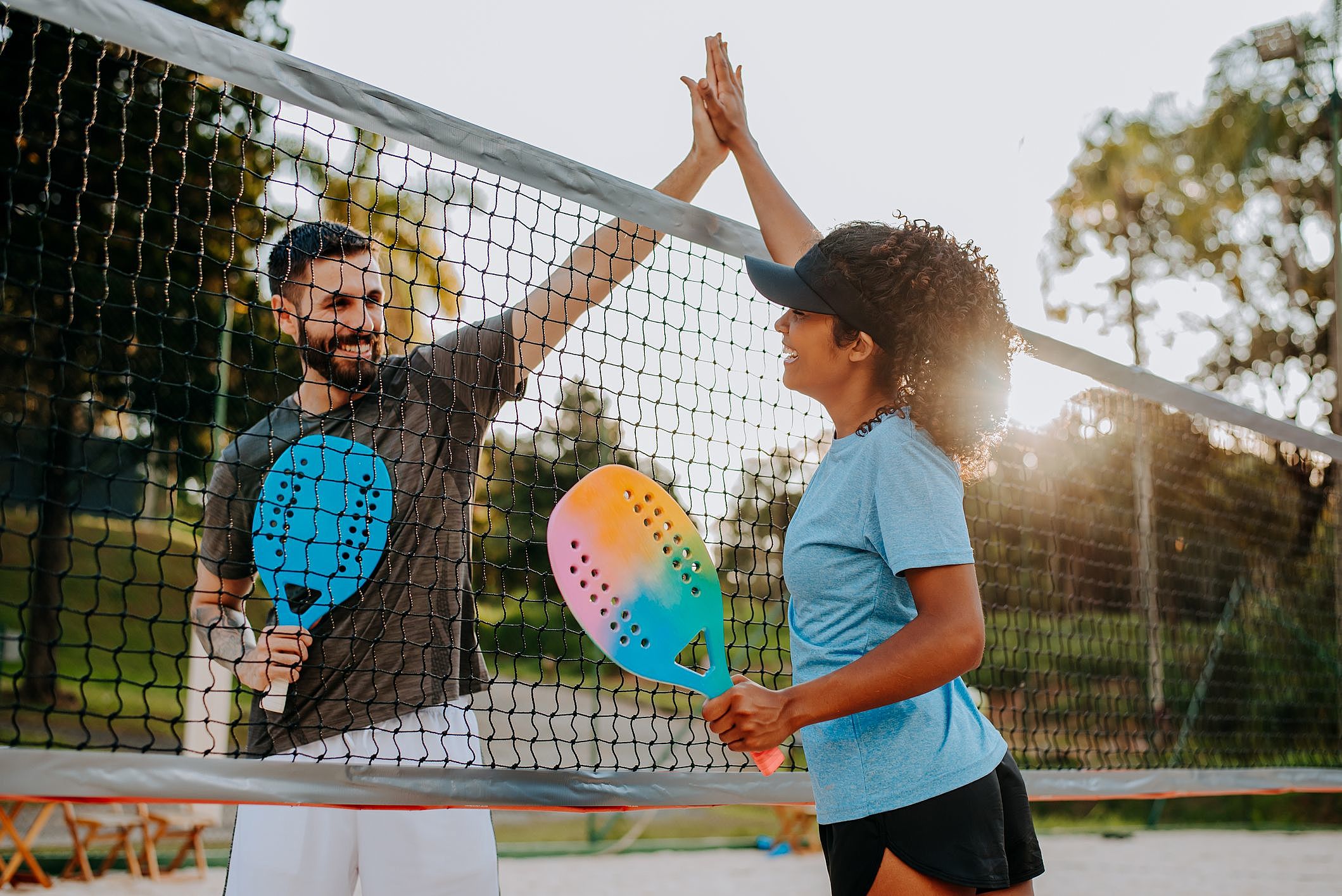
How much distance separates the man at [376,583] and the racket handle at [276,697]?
0.01 metres

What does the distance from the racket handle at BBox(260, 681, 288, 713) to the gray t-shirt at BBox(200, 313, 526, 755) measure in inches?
2.1

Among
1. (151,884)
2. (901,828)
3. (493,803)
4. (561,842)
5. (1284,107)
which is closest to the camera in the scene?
(901,828)

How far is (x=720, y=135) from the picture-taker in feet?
10.6

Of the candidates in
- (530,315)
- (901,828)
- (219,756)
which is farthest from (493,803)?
(530,315)

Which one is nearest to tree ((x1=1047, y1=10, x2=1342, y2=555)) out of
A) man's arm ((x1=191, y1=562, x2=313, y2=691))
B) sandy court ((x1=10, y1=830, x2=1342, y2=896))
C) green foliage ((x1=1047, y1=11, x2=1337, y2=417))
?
green foliage ((x1=1047, y1=11, x2=1337, y2=417))

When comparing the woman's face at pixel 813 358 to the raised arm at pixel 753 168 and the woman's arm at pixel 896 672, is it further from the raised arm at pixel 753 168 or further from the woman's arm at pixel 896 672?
the raised arm at pixel 753 168

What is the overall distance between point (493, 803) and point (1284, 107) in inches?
1006

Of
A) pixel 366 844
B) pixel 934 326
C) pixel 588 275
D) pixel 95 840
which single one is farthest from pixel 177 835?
pixel 934 326

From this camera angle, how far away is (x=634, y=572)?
241 centimetres

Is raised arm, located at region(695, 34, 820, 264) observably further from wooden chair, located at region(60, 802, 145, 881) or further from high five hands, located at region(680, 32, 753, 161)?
wooden chair, located at region(60, 802, 145, 881)

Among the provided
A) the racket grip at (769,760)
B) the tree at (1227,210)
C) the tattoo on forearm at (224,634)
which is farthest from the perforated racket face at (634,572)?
the tree at (1227,210)

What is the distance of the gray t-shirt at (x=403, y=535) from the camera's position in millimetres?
2639

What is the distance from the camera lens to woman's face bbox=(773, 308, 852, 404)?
7.52ft

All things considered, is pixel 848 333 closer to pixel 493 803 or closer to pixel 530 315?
pixel 530 315
